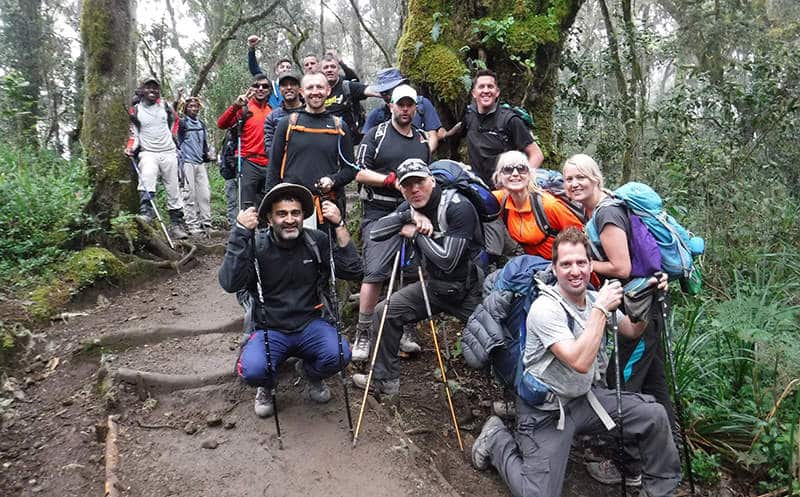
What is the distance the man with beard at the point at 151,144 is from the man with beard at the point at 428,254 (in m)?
4.60

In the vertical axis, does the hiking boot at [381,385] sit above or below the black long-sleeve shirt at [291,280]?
below

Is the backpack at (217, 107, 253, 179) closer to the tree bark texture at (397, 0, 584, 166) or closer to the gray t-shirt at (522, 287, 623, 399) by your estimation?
the tree bark texture at (397, 0, 584, 166)

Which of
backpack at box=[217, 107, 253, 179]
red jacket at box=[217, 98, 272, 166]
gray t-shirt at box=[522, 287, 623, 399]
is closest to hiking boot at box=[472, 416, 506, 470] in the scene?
gray t-shirt at box=[522, 287, 623, 399]

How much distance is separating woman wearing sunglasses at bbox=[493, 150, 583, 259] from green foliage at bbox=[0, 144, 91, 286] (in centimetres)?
548

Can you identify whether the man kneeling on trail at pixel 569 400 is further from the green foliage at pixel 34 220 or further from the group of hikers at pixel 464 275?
the green foliage at pixel 34 220

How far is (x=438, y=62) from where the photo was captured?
6516 millimetres

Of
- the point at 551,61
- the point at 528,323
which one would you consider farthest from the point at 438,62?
the point at 528,323

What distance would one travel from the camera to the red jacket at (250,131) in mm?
7082

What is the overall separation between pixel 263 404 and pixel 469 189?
8.09 ft

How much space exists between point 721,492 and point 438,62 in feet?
17.3

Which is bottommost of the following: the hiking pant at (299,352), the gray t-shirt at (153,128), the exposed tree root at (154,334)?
the exposed tree root at (154,334)

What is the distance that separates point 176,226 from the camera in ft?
27.4

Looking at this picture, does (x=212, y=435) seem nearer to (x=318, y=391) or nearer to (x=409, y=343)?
(x=318, y=391)

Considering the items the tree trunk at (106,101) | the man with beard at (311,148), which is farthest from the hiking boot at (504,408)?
Result: the tree trunk at (106,101)
